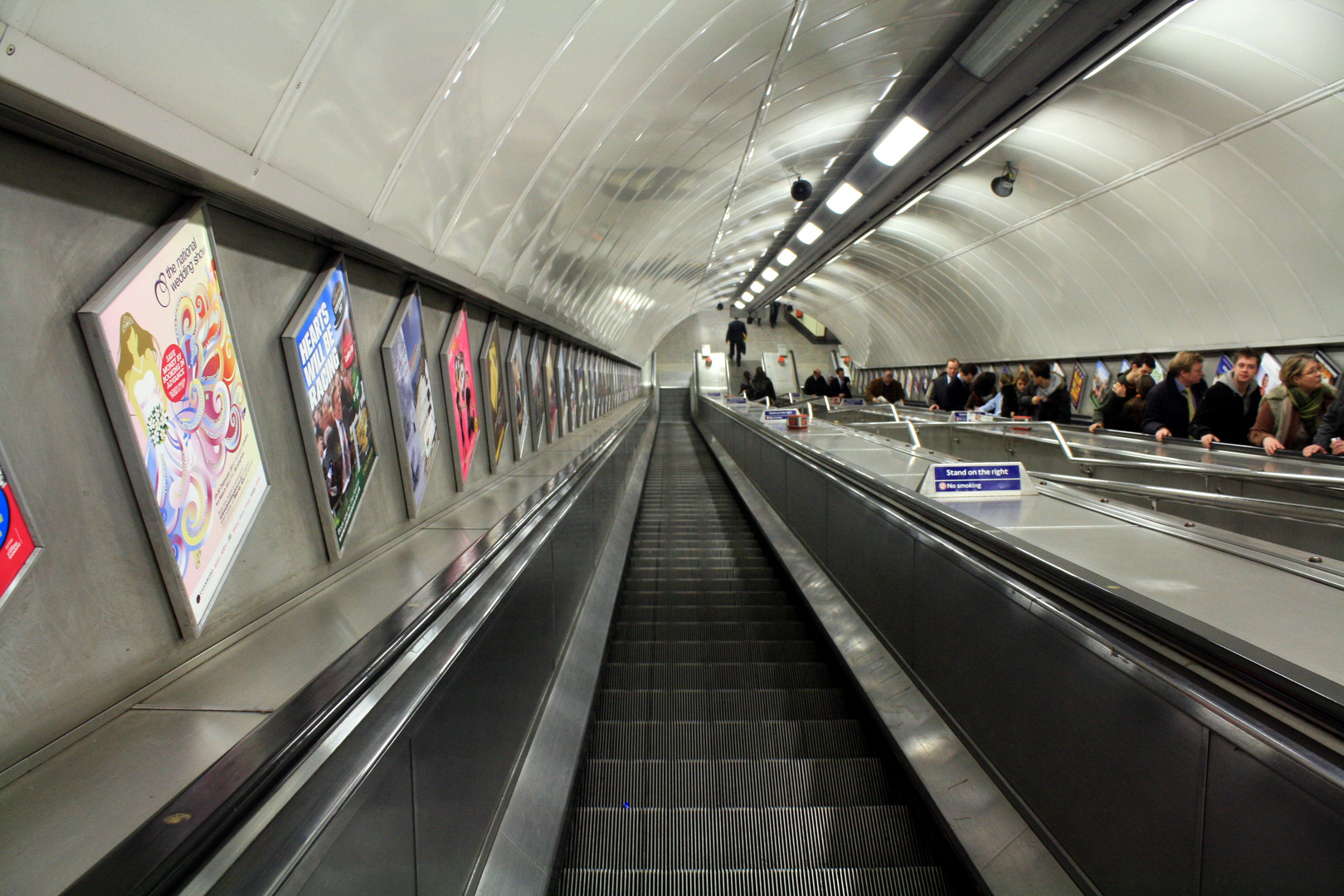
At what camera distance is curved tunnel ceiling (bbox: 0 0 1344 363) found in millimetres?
Answer: 2564

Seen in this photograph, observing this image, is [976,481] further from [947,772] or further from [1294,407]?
[1294,407]

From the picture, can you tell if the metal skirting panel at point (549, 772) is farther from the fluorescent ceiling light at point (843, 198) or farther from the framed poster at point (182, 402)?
the fluorescent ceiling light at point (843, 198)

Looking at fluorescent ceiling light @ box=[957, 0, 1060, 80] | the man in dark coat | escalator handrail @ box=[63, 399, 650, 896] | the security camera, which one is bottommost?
escalator handrail @ box=[63, 399, 650, 896]

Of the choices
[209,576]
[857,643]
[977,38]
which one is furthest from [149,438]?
[977,38]

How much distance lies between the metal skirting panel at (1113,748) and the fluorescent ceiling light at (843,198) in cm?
980

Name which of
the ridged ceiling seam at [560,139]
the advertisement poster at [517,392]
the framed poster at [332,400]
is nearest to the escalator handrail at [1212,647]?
the framed poster at [332,400]

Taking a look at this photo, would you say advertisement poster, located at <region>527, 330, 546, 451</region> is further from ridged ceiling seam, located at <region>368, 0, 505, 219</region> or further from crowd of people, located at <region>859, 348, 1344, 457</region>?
crowd of people, located at <region>859, 348, 1344, 457</region>

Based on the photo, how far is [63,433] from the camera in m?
1.81

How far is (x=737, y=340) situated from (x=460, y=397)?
3477cm

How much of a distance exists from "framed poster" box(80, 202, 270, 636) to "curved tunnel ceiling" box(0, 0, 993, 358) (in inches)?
18.8

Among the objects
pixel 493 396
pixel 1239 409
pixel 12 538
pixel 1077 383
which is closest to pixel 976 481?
pixel 12 538

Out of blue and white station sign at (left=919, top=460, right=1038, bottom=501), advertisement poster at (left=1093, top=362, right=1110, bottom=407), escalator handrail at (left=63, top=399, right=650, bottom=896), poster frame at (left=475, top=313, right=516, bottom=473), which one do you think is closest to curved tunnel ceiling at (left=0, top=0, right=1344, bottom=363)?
poster frame at (left=475, top=313, right=516, bottom=473)

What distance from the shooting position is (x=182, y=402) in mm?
2197

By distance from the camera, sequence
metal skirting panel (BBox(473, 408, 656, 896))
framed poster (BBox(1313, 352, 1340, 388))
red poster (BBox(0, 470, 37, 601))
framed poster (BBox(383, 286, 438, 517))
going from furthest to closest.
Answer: framed poster (BBox(1313, 352, 1340, 388)), framed poster (BBox(383, 286, 438, 517)), metal skirting panel (BBox(473, 408, 656, 896)), red poster (BBox(0, 470, 37, 601))
